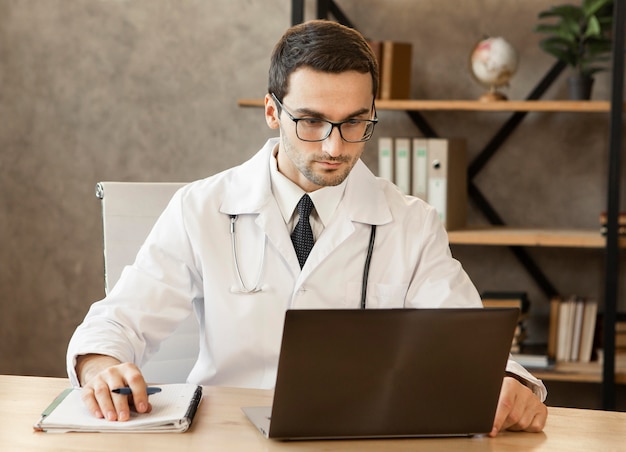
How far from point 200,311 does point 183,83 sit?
1.71 metres

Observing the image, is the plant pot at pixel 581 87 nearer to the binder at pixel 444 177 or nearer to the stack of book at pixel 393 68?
the binder at pixel 444 177

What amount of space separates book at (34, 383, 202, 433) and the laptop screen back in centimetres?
15

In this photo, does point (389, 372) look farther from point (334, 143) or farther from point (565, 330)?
point (565, 330)

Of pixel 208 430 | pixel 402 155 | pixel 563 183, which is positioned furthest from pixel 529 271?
pixel 208 430

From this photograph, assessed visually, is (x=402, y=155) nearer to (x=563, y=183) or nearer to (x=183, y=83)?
(x=563, y=183)

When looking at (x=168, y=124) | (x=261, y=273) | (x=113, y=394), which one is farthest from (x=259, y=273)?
(x=168, y=124)

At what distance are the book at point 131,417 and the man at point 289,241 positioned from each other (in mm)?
266

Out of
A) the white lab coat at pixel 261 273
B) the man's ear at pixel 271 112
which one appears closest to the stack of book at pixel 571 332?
the white lab coat at pixel 261 273

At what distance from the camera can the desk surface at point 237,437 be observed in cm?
114

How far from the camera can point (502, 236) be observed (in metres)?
2.85

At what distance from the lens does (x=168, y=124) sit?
132 inches

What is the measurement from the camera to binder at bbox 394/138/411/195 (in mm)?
2900

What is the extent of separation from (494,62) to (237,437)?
1.98 m

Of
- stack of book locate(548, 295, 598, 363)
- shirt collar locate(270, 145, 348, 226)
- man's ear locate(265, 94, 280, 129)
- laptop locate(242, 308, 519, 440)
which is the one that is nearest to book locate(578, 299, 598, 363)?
stack of book locate(548, 295, 598, 363)
